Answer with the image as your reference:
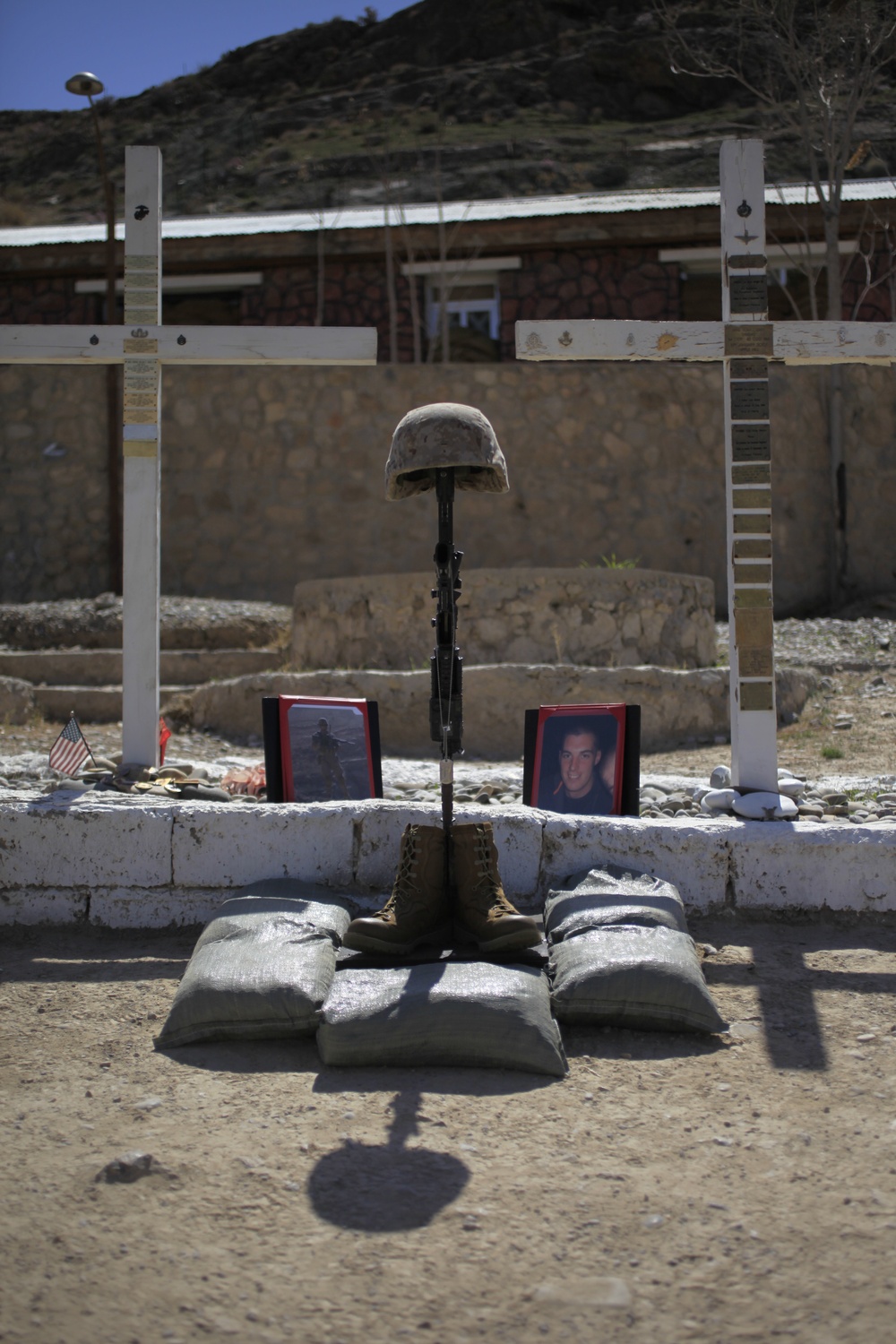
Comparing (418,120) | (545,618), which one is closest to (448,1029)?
(545,618)

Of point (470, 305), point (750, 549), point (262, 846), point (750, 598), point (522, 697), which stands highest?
point (470, 305)

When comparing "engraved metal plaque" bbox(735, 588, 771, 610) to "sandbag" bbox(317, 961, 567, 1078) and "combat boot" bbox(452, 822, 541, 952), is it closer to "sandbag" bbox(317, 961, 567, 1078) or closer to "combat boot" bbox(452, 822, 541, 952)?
"combat boot" bbox(452, 822, 541, 952)

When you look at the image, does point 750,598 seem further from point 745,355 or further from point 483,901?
point 483,901

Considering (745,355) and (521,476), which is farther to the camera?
(521,476)

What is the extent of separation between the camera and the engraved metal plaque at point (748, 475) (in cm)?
434

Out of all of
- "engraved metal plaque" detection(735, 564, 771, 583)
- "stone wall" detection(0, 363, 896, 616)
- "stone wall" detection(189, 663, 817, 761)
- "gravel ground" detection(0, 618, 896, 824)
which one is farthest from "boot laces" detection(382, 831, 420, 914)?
"stone wall" detection(0, 363, 896, 616)

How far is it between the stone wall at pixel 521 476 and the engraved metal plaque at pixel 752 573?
23.4ft

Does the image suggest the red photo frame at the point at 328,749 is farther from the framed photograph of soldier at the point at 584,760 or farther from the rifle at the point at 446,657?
the rifle at the point at 446,657

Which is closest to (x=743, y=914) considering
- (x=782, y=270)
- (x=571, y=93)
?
(x=782, y=270)

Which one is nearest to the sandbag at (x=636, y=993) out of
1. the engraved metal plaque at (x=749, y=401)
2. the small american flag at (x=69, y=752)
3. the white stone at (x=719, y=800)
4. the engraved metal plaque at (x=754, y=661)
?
the white stone at (x=719, y=800)

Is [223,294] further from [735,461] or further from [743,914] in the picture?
[743,914]

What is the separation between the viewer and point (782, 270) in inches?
505

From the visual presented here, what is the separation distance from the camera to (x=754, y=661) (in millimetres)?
4305

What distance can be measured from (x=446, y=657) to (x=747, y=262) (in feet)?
7.21
